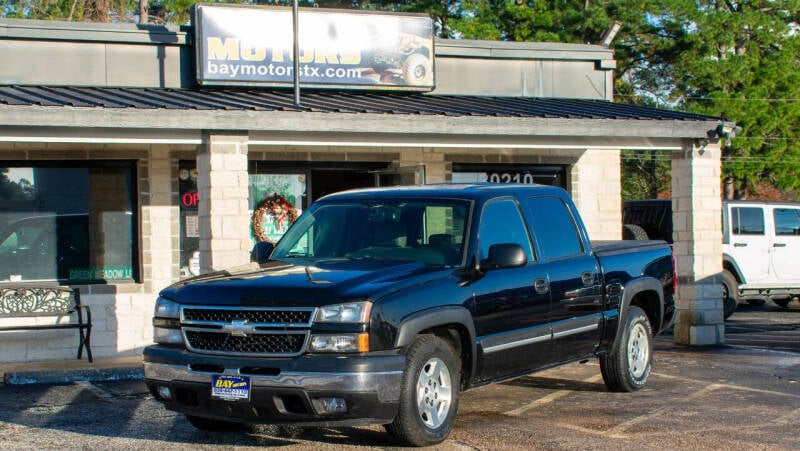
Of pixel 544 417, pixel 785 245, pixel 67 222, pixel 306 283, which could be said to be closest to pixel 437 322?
pixel 306 283

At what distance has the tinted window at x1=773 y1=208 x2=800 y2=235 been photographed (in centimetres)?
1928

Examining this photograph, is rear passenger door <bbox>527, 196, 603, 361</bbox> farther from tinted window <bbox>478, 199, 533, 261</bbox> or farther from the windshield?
the windshield

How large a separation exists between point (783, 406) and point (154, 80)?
9.20m

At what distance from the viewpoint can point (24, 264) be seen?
13758 millimetres

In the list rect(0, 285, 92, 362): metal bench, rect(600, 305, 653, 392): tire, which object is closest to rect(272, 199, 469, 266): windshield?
rect(600, 305, 653, 392): tire

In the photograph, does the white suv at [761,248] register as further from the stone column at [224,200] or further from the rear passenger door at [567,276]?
the rear passenger door at [567,276]

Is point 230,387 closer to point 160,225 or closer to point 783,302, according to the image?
point 160,225

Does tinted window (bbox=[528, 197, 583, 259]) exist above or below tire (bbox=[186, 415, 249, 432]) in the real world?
above

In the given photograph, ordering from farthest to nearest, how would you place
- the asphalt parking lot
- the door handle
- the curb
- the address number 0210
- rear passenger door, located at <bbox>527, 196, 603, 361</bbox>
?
the address number 0210 < the curb < rear passenger door, located at <bbox>527, 196, 603, 361</bbox> < the door handle < the asphalt parking lot

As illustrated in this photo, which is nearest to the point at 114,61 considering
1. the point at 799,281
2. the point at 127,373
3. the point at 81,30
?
the point at 81,30

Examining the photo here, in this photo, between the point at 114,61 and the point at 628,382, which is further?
the point at 114,61

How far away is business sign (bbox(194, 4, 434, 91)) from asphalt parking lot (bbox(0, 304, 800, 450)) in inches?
202

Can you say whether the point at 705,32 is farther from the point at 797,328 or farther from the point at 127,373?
the point at 127,373

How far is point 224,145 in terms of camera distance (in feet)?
39.2
